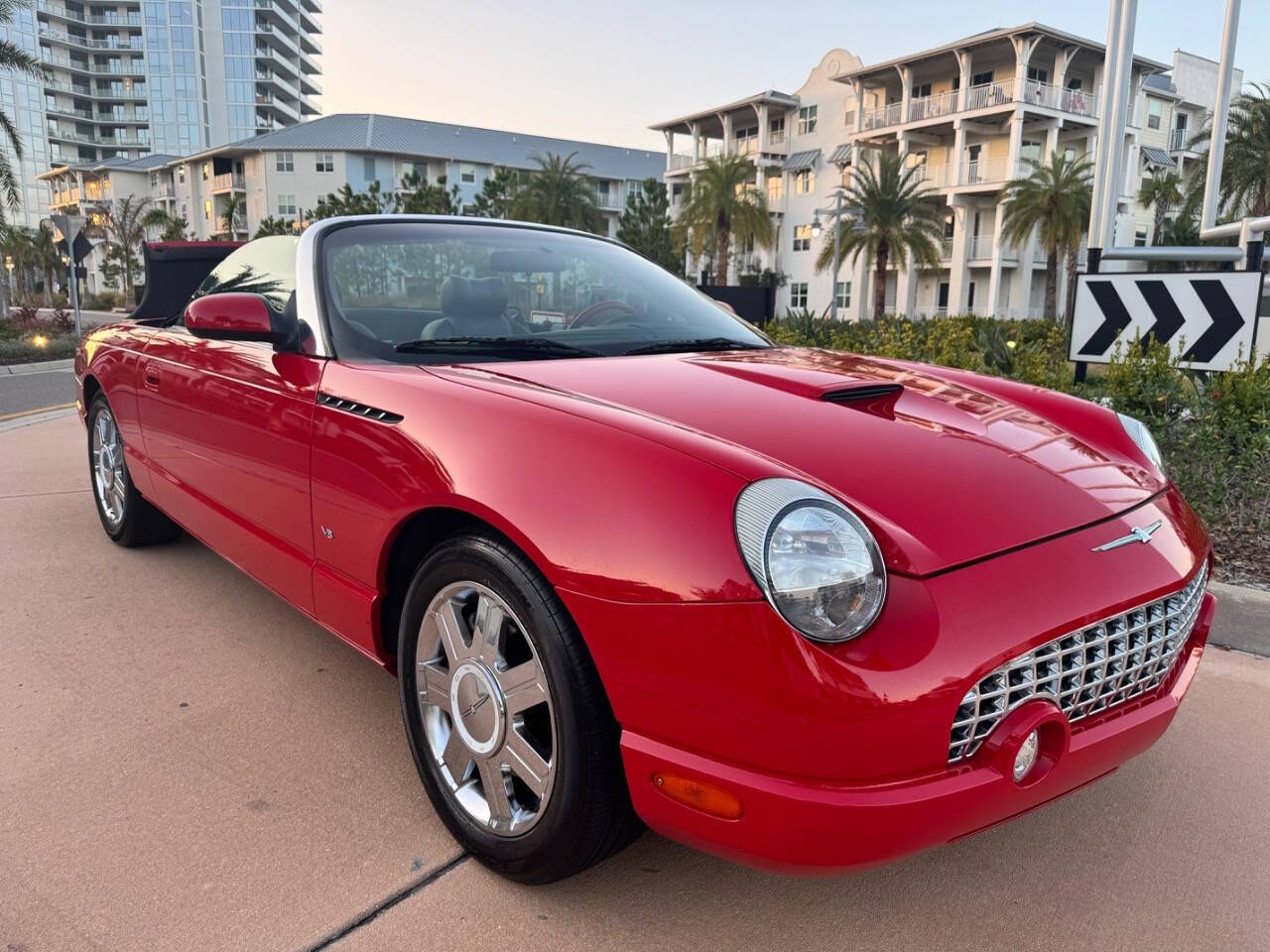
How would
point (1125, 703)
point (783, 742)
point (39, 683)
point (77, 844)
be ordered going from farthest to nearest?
point (39, 683), point (77, 844), point (1125, 703), point (783, 742)

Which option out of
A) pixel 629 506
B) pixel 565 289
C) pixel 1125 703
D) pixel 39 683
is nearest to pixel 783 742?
pixel 629 506

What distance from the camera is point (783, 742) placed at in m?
1.45

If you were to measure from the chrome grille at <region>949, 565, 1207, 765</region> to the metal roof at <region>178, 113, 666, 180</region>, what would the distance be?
225 ft

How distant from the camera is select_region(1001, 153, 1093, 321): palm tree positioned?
121ft

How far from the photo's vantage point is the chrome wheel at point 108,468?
13.7 feet

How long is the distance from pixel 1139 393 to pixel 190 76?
112 metres

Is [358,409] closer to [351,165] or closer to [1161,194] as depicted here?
[1161,194]

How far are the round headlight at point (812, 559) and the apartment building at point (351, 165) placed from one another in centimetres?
6077

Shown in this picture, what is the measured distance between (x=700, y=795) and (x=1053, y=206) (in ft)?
135

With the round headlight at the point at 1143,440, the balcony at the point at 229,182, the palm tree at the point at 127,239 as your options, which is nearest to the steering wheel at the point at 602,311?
the round headlight at the point at 1143,440

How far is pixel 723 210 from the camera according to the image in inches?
1716

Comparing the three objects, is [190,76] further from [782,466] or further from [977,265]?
[782,466]

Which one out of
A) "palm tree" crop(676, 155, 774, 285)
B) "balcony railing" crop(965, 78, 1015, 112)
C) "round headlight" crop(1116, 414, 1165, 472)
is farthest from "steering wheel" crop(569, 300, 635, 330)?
"balcony railing" crop(965, 78, 1015, 112)

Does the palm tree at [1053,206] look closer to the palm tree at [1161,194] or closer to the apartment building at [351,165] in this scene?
the palm tree at [1161,194]
